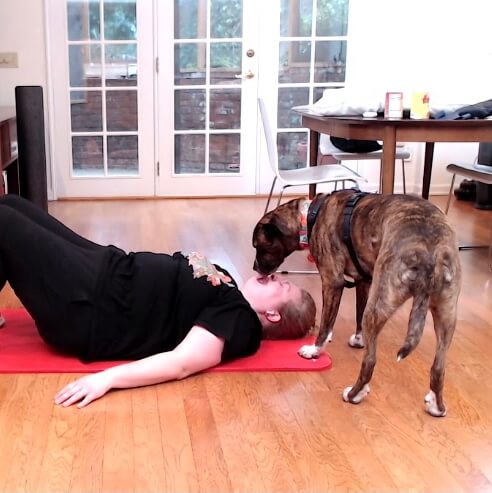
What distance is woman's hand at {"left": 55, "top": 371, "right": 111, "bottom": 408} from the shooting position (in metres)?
2.19

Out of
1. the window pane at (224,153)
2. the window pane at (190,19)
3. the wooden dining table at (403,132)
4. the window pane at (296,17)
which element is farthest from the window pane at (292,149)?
the wooden dining table at (403,132)

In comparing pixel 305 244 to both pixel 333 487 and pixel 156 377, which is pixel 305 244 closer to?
pixel 156 377

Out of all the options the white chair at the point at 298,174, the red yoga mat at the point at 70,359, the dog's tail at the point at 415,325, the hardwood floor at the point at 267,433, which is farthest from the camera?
the white chair at the point at 298,174

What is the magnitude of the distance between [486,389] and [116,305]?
4.07 feet

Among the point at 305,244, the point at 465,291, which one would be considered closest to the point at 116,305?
the point at 305,244

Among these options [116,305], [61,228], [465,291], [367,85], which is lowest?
[465,291]

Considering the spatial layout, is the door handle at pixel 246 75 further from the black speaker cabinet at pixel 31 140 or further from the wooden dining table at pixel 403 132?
the wooden dining table at pixel 403 132

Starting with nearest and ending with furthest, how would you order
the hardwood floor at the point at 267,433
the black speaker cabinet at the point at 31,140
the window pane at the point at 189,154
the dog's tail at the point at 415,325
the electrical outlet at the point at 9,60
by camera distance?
the hardwood floor at the point at 267,433
the dog's tail at the point at 415,325
the black speaker cabinet at the point at 31,140
the electrical outlet at the point at 9,60
the window pane at the point at 189,154

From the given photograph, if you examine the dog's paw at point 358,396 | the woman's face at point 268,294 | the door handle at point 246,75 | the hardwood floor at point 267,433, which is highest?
the door handle at point 246,75

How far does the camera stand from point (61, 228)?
2.50m

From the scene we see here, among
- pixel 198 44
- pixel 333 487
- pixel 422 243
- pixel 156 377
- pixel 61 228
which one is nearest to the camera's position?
pixel 333 487

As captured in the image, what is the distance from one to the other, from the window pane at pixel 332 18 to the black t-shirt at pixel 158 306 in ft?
12.4

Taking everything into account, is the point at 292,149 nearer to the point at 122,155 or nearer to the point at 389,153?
the point at 122,155

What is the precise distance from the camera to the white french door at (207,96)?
18.1 feet
